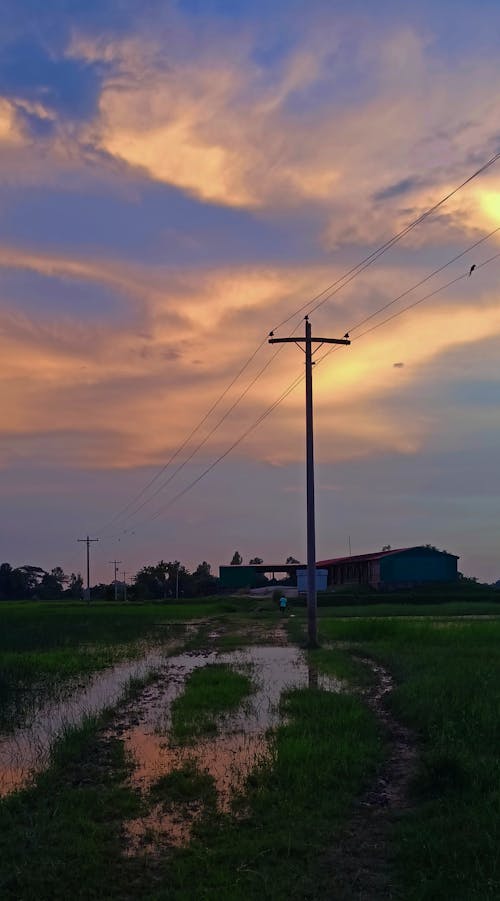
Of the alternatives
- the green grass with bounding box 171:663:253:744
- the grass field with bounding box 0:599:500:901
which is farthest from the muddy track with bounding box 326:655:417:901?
the green grass with bounding box 171:663:253:744

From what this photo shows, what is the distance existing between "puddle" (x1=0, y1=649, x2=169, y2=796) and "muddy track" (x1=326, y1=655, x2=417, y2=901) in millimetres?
4102

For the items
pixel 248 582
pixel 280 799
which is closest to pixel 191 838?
pixel 280 799

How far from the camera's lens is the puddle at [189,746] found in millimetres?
7980

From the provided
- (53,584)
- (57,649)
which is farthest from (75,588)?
(57,649)

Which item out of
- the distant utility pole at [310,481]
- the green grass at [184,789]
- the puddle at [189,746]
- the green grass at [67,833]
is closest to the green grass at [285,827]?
the puddle at [189,746]

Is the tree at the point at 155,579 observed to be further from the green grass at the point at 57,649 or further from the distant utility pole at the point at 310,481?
the distant utility pole at the point at 310,481

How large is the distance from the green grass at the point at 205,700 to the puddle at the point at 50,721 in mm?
1587

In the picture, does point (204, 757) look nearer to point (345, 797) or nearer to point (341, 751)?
point (341, 751)

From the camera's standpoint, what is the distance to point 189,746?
38.7ft

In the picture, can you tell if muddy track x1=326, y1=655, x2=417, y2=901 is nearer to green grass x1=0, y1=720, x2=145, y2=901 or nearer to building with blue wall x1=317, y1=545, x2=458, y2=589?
green grass x1=0, y1=720, x2=145, y2=901

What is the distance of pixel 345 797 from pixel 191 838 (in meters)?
1.94

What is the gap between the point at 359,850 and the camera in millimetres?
7148

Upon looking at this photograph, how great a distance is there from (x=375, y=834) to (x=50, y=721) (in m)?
8.55

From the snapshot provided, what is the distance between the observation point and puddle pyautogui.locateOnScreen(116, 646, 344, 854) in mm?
7980
